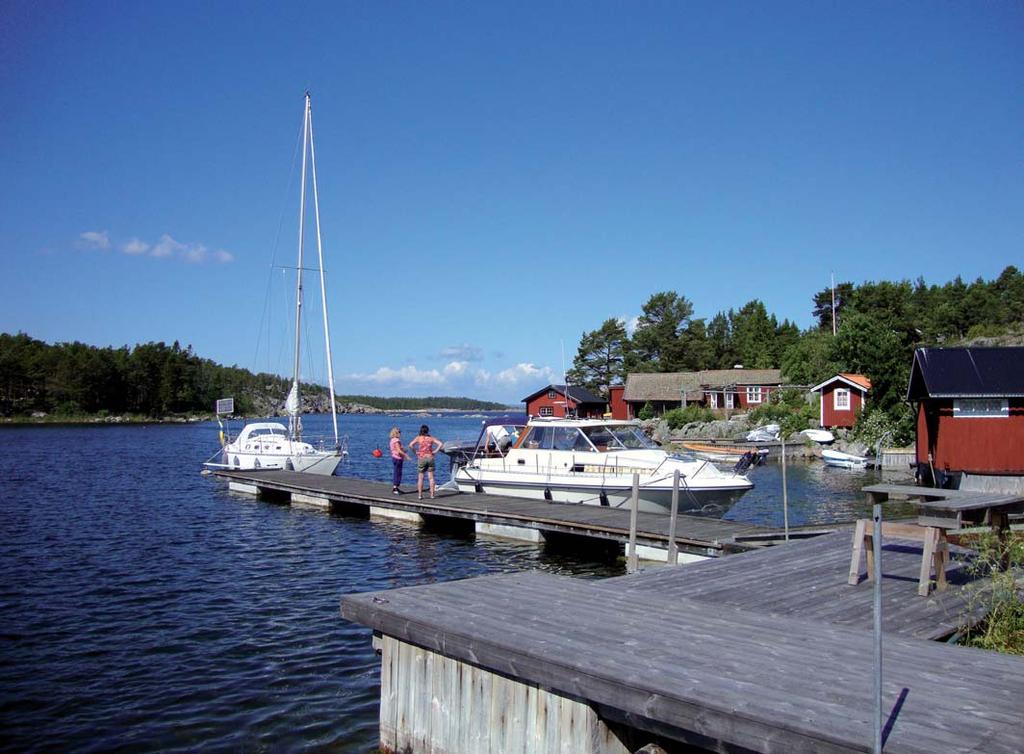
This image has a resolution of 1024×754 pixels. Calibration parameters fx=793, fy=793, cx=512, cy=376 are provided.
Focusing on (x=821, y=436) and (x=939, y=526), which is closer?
(x=939, y=526)

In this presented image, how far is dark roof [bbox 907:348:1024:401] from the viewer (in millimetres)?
27484

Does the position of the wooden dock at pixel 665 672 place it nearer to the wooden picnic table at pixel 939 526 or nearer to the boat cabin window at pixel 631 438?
the wooden picnic table at pixel 939 526

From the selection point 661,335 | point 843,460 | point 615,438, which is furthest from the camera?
point 661,335

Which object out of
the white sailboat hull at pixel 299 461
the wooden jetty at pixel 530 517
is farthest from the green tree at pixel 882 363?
the wooden jetty at pixel 530 517

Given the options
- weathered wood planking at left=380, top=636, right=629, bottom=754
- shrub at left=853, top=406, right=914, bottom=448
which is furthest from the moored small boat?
weathered wood planking at left=380, top=636, right=629, bottom=754

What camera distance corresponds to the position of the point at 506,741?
6082 millimetres

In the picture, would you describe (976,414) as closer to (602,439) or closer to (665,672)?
(602,439)

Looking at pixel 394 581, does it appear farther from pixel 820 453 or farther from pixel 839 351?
pixel 839 351

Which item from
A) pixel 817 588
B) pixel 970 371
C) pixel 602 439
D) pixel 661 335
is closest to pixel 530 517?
pixel 602 439

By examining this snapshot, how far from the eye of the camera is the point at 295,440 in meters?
35.2

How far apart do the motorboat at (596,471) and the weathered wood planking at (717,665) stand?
489 inches

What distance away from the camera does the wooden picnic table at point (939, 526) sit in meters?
8.15

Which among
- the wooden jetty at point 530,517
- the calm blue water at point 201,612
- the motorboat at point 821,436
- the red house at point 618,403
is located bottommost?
the calm blue water at point 201,612

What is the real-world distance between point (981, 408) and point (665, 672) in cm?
2730
